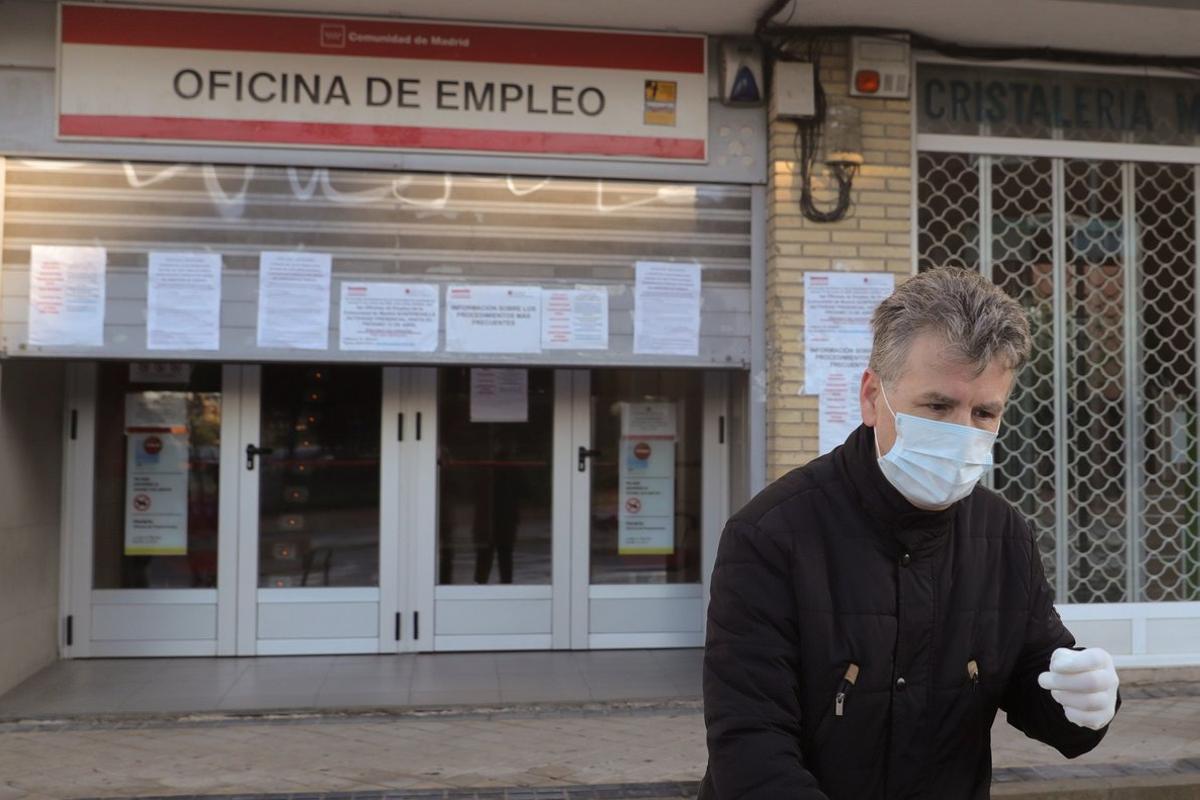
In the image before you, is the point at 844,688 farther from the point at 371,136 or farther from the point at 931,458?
the point at 371,136

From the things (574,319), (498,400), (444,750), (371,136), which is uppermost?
(371,136)

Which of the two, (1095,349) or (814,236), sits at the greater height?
(814,236)

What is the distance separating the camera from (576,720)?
6277mm

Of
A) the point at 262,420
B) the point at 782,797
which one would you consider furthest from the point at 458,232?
the point at 782,797

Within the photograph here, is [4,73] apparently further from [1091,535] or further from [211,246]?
[1091,535]

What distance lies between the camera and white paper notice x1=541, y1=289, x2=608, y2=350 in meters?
6.63

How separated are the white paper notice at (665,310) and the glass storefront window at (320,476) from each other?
2076 mm

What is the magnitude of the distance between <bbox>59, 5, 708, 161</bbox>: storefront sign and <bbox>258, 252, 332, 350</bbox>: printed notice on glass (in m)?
0.69

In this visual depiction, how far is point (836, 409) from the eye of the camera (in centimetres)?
662

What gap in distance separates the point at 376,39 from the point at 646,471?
3.43m

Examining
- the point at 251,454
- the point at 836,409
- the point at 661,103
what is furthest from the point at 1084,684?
the point at 251,454

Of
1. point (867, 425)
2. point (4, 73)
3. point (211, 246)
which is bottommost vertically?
point (867, 425)

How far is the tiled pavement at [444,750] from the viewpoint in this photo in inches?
201

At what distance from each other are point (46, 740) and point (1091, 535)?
20.6 feet
